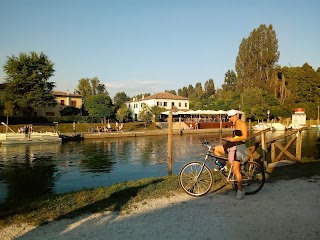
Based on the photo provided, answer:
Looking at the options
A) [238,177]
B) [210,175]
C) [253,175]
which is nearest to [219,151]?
[210,175]

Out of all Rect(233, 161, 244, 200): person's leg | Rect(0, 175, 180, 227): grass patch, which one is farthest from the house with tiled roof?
Rect(233, 161, 244, 200): person's leg

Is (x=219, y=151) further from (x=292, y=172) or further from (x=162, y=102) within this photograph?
(x=162, y=102)

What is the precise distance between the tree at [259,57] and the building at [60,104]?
41.6m

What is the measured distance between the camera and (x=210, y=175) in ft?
24.0

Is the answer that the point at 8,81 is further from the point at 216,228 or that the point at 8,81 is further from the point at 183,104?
the point at 216,228

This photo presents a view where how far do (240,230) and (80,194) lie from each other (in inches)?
179

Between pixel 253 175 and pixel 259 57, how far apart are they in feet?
226

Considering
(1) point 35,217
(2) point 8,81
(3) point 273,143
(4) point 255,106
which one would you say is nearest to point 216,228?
(1) point 35,217

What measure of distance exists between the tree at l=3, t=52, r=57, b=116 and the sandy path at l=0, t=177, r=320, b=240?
47164mm

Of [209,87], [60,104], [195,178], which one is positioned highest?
[209,87]

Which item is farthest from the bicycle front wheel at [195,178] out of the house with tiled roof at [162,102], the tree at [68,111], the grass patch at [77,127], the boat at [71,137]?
the house with tiled roof at [162,102]

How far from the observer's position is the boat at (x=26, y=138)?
3450cm

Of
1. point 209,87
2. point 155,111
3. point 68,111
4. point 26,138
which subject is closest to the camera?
point 26,138

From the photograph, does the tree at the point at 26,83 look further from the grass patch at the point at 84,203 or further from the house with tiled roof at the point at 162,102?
the grass patch at the point at 84,203
